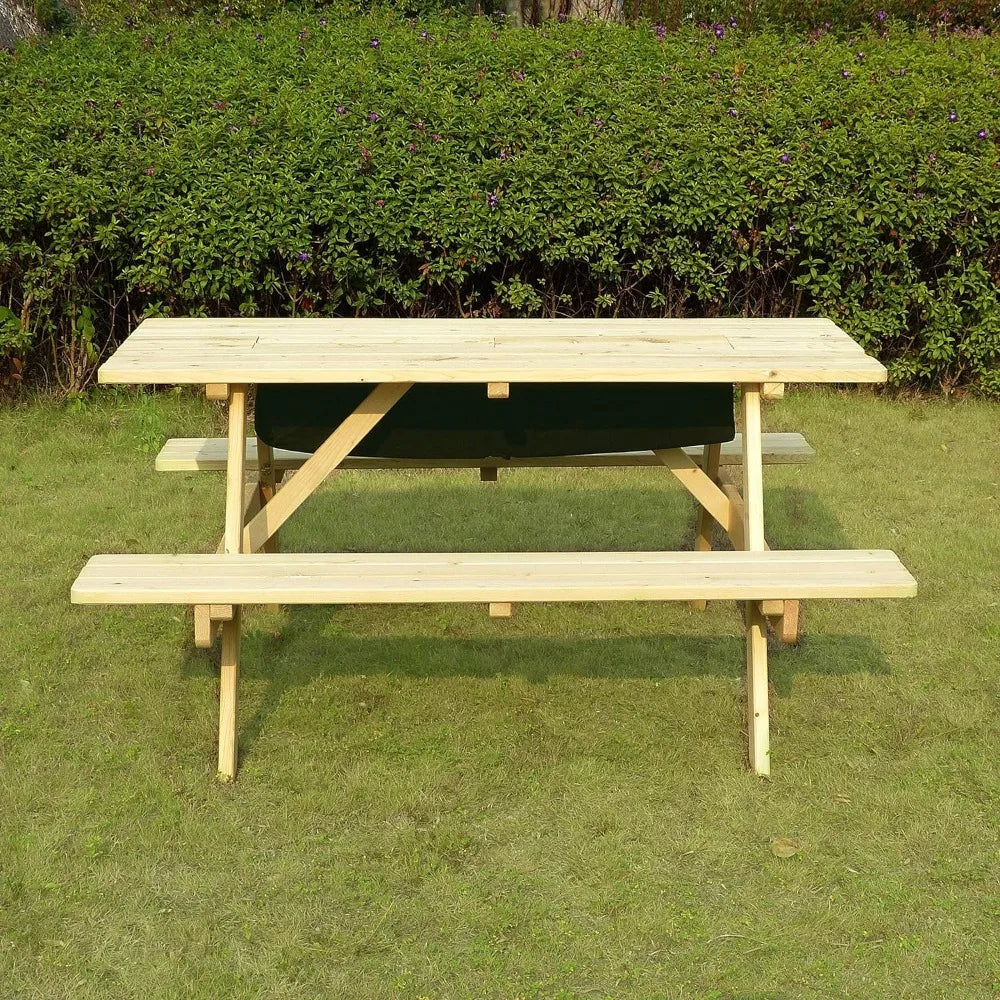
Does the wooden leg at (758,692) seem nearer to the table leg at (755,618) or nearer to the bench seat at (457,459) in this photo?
the table leg at (755,618)

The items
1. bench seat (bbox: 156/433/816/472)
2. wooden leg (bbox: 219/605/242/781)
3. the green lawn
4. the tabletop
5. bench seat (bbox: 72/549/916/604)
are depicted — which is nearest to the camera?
the green lawn

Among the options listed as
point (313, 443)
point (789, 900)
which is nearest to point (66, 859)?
point (313, 443)

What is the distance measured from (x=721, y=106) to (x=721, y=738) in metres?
4.02

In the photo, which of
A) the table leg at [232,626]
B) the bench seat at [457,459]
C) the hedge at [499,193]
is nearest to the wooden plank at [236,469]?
the table leg at [232,626]

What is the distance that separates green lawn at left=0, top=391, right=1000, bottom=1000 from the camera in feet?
9.96

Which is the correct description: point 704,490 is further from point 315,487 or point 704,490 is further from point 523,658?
point 315,487

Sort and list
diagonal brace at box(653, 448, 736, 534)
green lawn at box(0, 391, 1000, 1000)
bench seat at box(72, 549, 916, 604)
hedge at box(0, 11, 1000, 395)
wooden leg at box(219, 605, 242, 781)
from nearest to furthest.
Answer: green lawn at box(0, 391, 1000, 1000) < bench seat at box(72, 549, 916, 604) < wooden leg at box(219, 605, 242, 781) < diagonal brace at box(653, 448, 736, 534) < hedge at box(0, 11, 1000, 395)

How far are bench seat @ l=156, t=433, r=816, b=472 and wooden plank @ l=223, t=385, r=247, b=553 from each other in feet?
1.76

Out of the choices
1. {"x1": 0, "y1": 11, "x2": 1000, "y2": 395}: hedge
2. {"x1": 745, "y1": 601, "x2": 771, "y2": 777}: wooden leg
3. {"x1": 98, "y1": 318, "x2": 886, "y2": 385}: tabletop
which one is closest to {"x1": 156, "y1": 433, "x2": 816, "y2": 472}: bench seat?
{"x1": 98, "y1": 318, "x2": 886, "y2": 385}: tabletop

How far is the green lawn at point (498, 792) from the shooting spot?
120 inches

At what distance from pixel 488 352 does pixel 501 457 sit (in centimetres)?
56

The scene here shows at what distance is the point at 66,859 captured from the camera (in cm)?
337

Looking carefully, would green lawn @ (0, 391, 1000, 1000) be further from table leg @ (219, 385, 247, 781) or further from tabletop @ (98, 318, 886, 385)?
tabletop @ (98, 318, 886, 385)

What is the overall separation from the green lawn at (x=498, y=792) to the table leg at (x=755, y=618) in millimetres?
89
